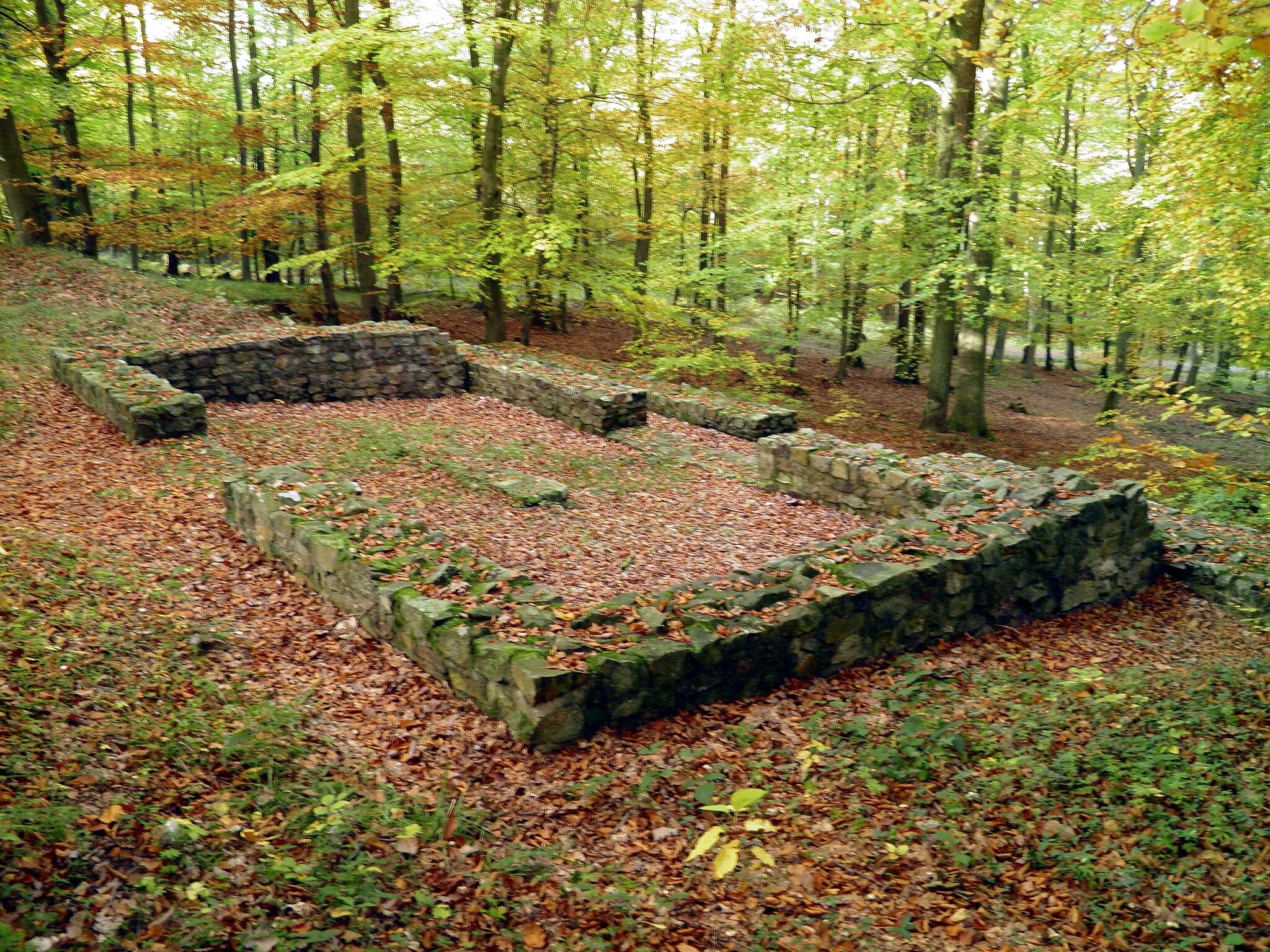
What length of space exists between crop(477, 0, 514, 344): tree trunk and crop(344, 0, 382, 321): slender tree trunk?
2383 millimetres

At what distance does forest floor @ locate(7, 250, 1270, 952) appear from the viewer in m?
3.37

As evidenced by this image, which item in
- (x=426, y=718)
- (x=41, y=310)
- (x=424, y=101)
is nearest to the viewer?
(x=426, y=718)

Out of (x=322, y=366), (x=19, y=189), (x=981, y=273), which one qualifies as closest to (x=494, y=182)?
(x=322, y=366)

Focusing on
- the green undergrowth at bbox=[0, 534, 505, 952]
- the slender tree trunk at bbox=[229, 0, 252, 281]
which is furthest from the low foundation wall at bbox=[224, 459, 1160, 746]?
the slender tree trunk at bbox=[229, 0, 252, 281]

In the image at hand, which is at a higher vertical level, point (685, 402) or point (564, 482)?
point (685, 402)

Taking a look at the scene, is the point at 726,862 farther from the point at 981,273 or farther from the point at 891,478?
the point at 981,273

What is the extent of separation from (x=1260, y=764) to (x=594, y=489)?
7079 millimetres

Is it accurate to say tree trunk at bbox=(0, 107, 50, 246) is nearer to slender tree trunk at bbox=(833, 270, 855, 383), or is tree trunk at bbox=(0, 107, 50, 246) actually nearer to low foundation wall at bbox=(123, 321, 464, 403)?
low foundation wall at bbox=(123, 321, 464, 403)

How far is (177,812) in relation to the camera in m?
3.71

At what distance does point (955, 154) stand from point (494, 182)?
884 cm

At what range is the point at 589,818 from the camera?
4.26m

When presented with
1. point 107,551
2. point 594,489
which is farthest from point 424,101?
point 107,551

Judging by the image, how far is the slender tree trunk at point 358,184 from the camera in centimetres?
1484

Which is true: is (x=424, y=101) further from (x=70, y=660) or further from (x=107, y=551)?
(x=70, y=660)
